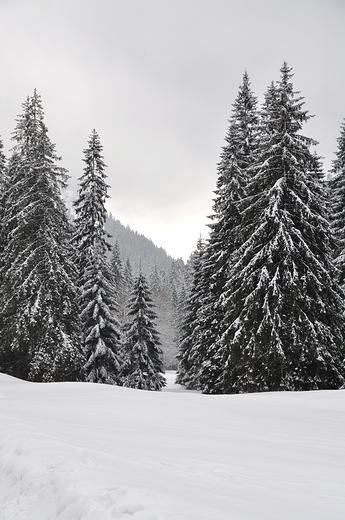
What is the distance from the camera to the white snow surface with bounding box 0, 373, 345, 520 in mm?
3258

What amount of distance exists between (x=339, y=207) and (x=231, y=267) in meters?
7.47

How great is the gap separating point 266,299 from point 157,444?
993cm

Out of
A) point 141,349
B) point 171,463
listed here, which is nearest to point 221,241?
point 141,349

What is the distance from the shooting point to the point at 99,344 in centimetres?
2364

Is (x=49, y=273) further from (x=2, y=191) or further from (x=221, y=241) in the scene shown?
(x=221, y=241)

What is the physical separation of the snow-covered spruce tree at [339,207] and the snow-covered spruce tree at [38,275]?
13.6 meters

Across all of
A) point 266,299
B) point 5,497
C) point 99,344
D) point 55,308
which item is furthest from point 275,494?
point 99,344

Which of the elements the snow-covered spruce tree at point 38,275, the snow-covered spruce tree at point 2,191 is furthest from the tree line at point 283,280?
the snow-covered spruce tree at point 2,191

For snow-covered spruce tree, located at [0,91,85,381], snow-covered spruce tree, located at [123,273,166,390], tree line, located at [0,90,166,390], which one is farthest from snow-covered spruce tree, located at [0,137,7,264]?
snow-covered spruce tree, located at [123,273,166,390]

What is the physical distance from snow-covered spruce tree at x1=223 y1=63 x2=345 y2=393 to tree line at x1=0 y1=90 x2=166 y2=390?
853cm

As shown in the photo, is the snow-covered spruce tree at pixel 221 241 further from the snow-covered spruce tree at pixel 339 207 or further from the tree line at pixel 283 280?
the snow-covered spruce tree at pixel 339 207

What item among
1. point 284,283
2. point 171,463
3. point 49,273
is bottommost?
point 171,463

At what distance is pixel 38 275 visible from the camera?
781 inches

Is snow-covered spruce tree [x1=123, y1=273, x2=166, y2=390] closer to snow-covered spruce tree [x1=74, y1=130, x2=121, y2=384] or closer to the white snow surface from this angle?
snow-covered spruce tree [x1=74, y1=130, x2=121, y2=384]
